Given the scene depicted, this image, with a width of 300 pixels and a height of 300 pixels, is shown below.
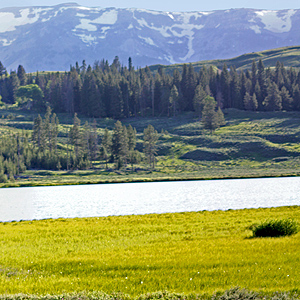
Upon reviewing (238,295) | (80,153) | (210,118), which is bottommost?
(80,153)

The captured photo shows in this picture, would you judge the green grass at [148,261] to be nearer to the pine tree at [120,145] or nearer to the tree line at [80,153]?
the tree line at [80,153]

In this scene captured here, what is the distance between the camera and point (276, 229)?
2345 centimetres

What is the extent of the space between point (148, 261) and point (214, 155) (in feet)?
456

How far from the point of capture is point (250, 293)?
13.1 meters

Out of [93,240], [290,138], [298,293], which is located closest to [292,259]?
[298,293]

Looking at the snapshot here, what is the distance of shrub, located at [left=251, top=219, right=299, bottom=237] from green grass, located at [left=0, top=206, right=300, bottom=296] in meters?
0.80

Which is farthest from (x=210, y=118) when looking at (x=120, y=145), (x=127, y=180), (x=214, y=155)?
(x=127, y=180)

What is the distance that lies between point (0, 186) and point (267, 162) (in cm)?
8223

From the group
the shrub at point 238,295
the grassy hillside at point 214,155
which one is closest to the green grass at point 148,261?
the shrub at point 238,295

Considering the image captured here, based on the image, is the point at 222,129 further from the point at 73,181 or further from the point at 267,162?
the point at 73,181

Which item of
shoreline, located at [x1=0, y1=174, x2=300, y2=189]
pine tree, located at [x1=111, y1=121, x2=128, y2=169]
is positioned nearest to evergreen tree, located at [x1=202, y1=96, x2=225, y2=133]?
pine tree, located at [x1=111, y1=121, x2=128, y2=169]

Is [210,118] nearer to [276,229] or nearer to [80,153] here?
[80,153]

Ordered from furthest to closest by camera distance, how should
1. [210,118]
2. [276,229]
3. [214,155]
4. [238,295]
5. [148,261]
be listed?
[210,118] → [214,155] → [276,229] → [148,261] → [238,295]

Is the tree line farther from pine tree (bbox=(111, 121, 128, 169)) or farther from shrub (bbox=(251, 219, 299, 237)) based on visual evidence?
shrub (bbox=(251, 219, 299, 237))
